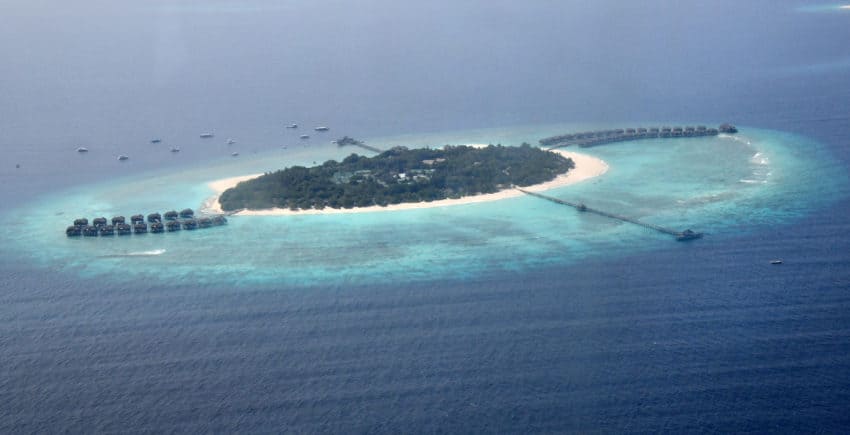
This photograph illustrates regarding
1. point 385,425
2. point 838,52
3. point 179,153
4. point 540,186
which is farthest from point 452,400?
point 838,52

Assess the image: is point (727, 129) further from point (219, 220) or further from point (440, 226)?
point (219, 220)

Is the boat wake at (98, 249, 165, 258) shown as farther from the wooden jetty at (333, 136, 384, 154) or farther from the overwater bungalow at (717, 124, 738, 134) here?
the overwater bungalow at (717, 124, 738, 134)

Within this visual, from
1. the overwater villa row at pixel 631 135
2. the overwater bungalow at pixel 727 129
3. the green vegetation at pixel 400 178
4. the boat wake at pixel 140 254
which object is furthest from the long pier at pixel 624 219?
the boat wake at pixel 140 254

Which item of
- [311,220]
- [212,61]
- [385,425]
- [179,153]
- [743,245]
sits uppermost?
[212,61]

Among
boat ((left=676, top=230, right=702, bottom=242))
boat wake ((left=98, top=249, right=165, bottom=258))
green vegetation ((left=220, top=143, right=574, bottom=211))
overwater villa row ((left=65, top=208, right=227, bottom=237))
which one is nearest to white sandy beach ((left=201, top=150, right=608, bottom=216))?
green vegetation ((left=220, top=143, right=574, bottom=211))

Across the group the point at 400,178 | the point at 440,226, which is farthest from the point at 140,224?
the point at 440,226

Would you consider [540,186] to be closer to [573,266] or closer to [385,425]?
[573,266]

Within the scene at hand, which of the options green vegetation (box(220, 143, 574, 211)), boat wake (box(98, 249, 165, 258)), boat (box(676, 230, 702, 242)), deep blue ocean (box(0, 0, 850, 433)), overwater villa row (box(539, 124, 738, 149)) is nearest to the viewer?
deep blue ocean (box(0, 0, 850, 433))
